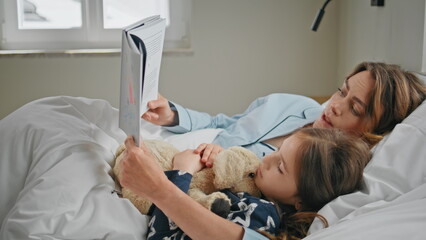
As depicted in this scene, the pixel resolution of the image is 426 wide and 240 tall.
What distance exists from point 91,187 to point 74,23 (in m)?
2.06

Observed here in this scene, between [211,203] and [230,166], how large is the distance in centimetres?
13

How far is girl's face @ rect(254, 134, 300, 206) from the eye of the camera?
126 cm

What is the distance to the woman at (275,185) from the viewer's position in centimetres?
113

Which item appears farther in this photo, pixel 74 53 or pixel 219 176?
pixel 74 53

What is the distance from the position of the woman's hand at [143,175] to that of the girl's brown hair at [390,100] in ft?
2.23

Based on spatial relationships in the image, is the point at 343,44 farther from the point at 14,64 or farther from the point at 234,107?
the point at 14,64

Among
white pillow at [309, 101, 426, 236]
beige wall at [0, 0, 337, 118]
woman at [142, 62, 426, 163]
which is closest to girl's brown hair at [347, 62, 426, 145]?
woman at [142, 62, 426, 163]

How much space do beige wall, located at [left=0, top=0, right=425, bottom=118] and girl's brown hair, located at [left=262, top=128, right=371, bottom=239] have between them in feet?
5.52

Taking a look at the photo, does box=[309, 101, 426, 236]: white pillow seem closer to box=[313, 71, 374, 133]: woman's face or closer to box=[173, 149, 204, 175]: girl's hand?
box=[313, 71, 374, 133]: woman's face

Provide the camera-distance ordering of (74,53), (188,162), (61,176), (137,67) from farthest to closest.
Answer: (74,53) < (188,162) < (61,176) < (137,67)

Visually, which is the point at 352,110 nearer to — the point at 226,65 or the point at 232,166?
the point at 232,166

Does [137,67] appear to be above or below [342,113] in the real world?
above

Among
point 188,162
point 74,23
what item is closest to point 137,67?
point 188,162

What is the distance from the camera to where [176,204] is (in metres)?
1.13
